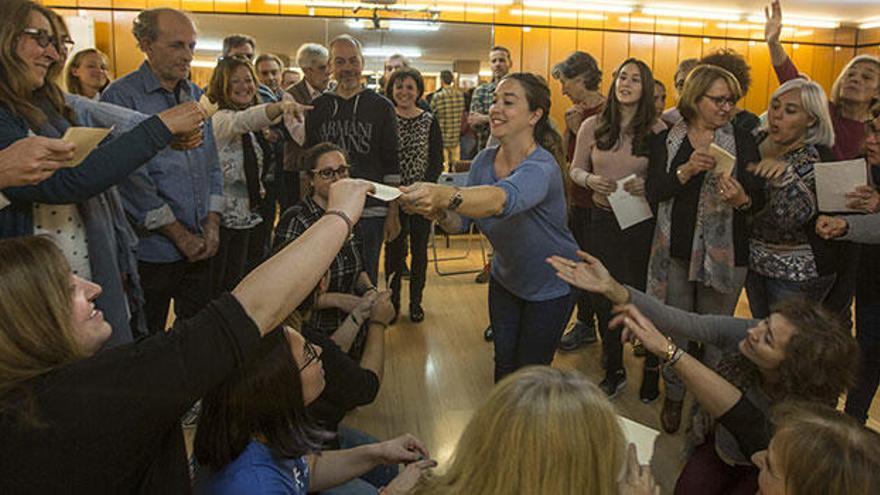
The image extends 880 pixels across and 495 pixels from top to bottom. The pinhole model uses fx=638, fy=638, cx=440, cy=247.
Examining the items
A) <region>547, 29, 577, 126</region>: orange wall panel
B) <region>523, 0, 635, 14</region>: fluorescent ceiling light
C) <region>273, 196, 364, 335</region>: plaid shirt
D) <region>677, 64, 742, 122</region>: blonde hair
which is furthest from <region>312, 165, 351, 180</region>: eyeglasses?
<region>523, 0, 635, 14</region>: fluorescent ceiling light

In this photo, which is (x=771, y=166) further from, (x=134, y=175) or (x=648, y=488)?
(x=134, y=175)

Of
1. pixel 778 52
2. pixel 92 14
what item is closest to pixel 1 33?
pixel 778 52

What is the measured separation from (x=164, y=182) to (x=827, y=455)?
2358mm

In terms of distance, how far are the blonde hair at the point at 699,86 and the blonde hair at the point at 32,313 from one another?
2.45 meters

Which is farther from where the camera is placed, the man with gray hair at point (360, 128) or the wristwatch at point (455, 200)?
the man with gray hair at point (360, 128)

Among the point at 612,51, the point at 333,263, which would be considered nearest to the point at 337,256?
the point at 333,263

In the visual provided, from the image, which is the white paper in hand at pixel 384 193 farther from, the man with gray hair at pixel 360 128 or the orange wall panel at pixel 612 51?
the orange wall panel at pixel 612 51

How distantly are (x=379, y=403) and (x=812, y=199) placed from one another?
210 centimetres

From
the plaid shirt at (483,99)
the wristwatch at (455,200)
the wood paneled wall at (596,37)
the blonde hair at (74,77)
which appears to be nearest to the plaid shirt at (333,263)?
the wristwatch at (455,200)

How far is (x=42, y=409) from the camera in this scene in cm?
87

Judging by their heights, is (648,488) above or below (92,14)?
below

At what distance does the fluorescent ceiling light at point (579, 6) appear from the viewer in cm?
892

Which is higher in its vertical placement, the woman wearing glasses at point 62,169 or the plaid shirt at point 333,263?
the woman wearing glasses at point 62,169

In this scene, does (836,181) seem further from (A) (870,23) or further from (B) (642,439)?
(A) (870,23)
